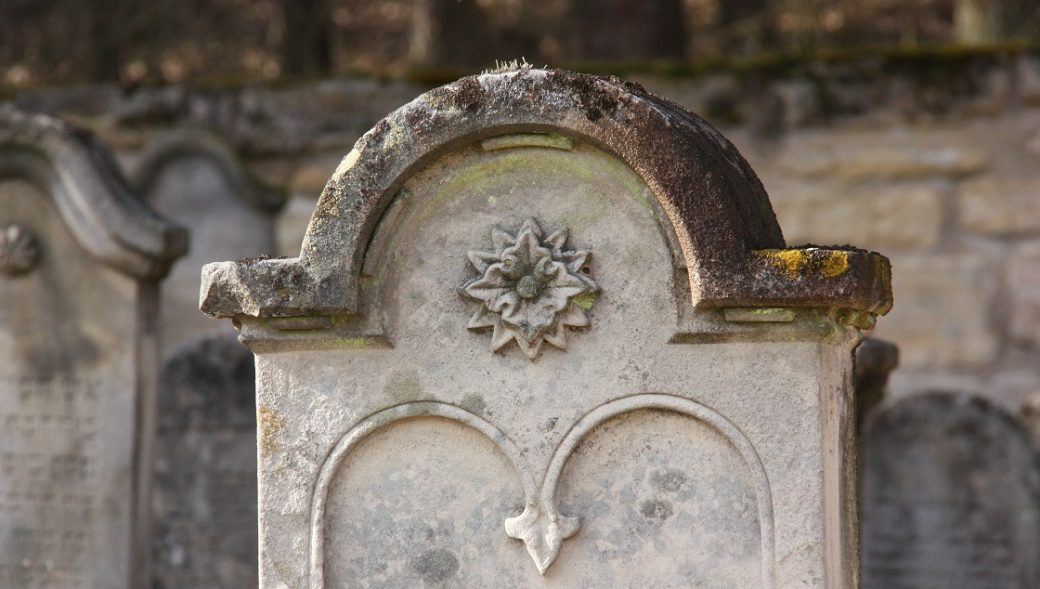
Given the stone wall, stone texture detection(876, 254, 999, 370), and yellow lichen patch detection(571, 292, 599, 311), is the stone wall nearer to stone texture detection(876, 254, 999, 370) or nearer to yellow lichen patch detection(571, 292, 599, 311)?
stone texture detection(876, 254, 999, 370)

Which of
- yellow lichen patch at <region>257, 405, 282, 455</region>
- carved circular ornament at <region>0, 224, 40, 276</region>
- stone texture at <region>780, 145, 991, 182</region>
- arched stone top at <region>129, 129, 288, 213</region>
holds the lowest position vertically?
yellow lichen patch at <region>257, 405, 282, 455</region>

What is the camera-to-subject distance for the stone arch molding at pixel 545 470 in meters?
2.67

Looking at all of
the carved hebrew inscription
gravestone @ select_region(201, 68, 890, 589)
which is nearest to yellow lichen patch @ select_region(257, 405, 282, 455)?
gravestone @ select_region(201, 68, 890, 589)

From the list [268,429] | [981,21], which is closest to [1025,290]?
[981,21]

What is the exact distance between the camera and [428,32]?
29.5 ft

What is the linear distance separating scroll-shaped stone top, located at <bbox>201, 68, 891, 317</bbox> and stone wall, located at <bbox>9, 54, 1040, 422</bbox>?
3.59m

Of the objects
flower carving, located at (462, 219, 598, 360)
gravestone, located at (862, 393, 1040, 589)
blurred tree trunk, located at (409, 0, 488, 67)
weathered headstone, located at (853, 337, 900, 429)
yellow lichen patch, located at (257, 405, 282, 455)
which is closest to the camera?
flower carving, located at (462, 219, 598, 360)

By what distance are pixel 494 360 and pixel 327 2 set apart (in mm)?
6559

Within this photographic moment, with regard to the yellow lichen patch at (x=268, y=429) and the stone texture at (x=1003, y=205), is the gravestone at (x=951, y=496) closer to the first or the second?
the stone texture at (x=1003, y=205)

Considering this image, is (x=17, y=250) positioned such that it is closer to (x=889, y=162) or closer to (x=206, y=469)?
(x=206, y=469)

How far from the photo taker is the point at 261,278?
9.11 ft

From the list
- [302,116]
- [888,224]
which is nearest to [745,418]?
[888,224]

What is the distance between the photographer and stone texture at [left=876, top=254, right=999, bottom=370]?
6.18m

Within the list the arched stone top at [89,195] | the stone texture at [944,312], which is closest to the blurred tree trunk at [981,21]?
the stone texture at [944,312]
